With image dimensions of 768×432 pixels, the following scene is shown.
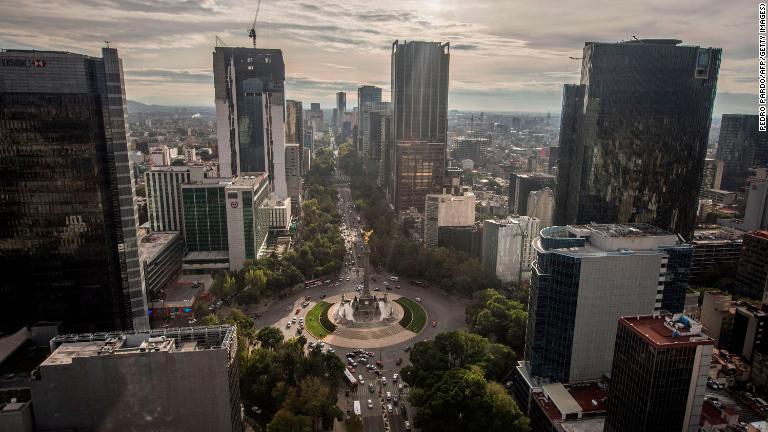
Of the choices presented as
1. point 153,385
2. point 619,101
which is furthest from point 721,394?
point 153,385

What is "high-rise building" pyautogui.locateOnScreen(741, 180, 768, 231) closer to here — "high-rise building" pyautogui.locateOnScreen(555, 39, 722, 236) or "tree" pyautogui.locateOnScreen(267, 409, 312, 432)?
"high-rise building" pyautogui.locateOnScreen(555, 39, 722, 236)

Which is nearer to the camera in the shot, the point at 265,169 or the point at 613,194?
the point at 613,194

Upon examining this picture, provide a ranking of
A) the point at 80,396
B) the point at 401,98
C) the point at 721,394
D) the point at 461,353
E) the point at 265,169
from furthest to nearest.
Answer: the point at 401,98, the point at 265,169, the point at 461,353, the point at 721,394, the point at 80,396

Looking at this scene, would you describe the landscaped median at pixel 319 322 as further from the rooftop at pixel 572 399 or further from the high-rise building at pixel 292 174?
the high-rise building at pixel 292 174

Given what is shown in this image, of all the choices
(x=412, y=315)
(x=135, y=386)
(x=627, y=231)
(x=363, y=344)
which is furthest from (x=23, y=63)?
(x=627, y=231)

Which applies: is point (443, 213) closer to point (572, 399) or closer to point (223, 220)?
point (223, 220)

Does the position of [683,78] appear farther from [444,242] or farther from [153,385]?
[153,385]
